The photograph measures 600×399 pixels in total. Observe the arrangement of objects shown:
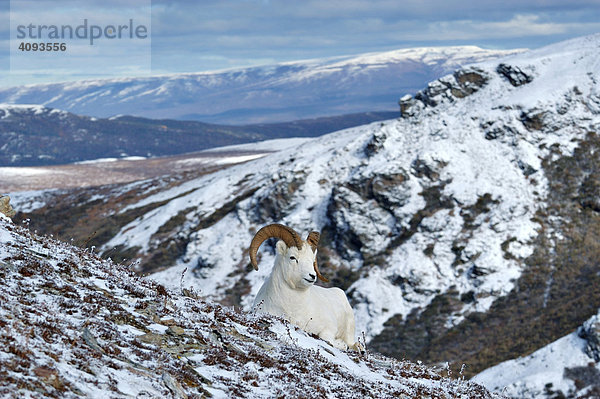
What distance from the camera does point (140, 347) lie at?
1050 cm

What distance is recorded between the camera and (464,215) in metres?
56.8

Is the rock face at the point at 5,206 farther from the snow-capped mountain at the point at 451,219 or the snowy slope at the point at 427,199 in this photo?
the snowy slope at the point at 427,199

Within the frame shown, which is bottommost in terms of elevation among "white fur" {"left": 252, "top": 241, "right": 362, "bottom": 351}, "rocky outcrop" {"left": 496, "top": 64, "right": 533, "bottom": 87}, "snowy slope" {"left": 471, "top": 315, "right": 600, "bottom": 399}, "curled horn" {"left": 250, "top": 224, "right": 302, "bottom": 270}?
"snowy slope" {"left": 471, "top": 315, "right": 600, "bottom": 399}

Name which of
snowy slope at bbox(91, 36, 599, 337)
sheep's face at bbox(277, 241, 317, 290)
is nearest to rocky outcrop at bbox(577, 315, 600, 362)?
snowy slope at bbox(91, 36, 599, 337)

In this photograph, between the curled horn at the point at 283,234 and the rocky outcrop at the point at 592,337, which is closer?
the curled horn at the point at 283,234

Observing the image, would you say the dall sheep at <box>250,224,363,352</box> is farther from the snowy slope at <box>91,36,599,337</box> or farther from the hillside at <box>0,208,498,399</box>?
the snowy slope at <box>91,36,599,337</box>

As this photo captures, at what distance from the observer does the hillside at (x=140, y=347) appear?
28.3 ft

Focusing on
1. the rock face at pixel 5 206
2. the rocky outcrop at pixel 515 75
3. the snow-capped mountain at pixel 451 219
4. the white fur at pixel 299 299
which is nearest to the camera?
the white fur at pixel 299 299

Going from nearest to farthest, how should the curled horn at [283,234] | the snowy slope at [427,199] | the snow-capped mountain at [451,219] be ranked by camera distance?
the curled horn at [283,234]
the snow-capped mountain at [451,219]
the snowy slope at [427,199]

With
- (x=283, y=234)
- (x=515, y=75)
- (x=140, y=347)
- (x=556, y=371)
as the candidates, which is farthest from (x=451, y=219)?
(x=140, y=347)

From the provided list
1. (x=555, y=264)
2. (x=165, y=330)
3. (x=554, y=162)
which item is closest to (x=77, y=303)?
(x=165, y=330)

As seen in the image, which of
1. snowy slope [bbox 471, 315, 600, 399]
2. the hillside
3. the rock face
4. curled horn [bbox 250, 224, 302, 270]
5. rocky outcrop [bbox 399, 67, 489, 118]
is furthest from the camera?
rocky outcrop [bbox 399, 67, 489, 118]

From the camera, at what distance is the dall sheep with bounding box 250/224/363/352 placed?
1683 cm

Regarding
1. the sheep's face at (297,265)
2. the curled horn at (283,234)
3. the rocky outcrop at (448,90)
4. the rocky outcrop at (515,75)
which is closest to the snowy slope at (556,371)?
the sheep's face at (297,265)
